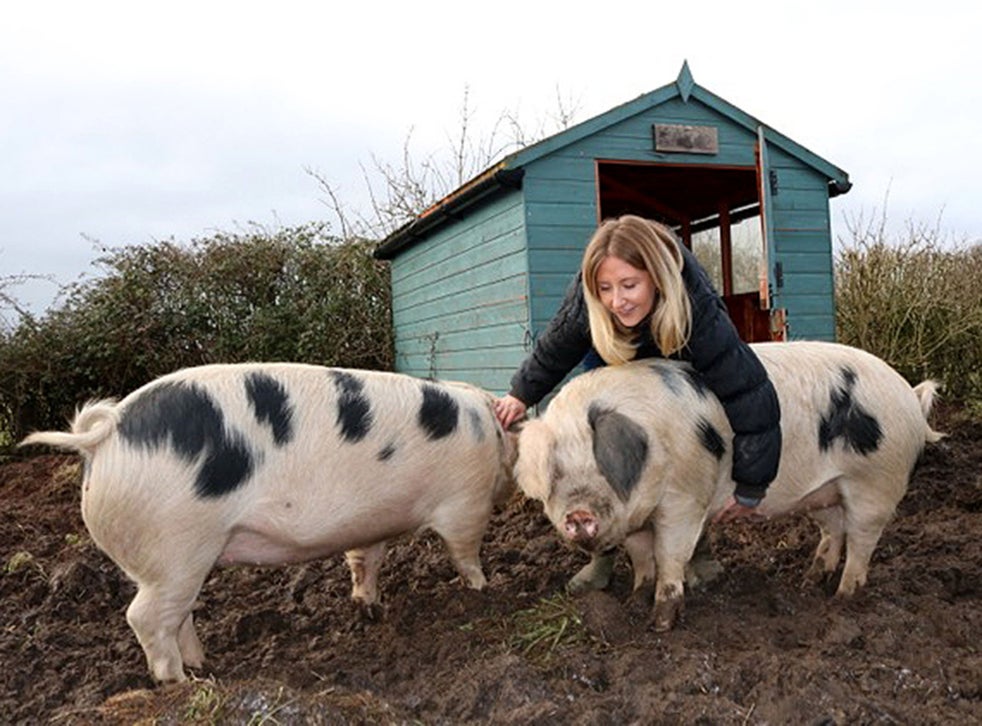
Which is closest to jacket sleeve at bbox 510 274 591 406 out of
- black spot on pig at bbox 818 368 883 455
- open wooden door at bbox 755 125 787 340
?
black spot on pig at bbox 818 368 883 455

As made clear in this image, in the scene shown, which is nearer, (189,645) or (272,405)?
(272,405)

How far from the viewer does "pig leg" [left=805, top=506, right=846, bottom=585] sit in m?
3.79

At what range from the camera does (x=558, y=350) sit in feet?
11.8

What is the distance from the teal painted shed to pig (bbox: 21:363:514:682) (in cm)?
267

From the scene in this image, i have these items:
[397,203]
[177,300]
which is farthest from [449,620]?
[397,203]

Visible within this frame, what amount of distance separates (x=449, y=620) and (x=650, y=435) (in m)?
Answer: 1.16

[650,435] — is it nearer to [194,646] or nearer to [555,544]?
[555,544]

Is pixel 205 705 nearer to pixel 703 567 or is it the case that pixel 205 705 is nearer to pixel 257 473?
pixel 257 473

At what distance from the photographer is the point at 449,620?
344 centimetres

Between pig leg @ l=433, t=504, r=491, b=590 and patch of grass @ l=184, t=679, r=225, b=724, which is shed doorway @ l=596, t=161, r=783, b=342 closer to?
pig leg @ l=433, t=504, r=491, b=590

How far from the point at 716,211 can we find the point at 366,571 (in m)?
6.33

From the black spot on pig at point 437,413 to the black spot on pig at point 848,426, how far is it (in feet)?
4.82

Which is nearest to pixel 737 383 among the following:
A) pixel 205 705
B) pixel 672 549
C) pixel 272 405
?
pixel 672 549

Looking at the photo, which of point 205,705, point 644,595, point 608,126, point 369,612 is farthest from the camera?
point 608,126
